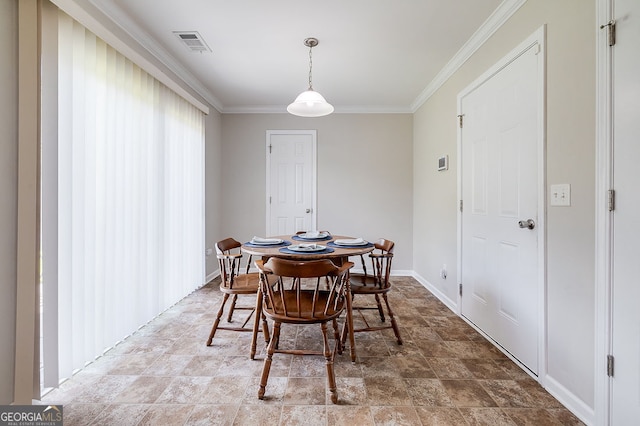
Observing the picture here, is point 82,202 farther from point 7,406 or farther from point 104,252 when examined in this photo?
point 7,406

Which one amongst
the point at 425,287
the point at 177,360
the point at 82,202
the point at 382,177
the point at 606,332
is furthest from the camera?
the point at 382,177

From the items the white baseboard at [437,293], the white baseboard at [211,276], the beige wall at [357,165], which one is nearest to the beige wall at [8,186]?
the white baseboard at [211,276]

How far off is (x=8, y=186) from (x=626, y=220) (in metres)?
3.02

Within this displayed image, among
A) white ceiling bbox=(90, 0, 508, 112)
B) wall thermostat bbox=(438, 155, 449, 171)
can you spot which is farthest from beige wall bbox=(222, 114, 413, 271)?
wall thermostat bbox=(438, 155, 449, 171)

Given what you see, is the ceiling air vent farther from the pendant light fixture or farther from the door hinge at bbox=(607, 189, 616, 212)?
the door hinge at bbox=(607, 189, 616, 212)

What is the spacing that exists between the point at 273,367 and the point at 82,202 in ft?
5.57

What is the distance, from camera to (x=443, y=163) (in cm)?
313

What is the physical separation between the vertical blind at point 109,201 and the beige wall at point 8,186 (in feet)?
0.45

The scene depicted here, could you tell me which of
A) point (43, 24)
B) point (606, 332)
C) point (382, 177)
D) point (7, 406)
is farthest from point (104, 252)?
point (382, 177)

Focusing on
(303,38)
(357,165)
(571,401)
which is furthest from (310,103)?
(571,401)

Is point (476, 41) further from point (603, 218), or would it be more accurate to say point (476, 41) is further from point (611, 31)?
point (603, 218)

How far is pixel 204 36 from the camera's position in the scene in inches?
96.8

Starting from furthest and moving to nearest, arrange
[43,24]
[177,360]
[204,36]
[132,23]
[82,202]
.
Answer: [204,36], [132,23], [177,360], [82,202], [43,24]

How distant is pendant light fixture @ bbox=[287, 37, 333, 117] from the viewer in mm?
2340
